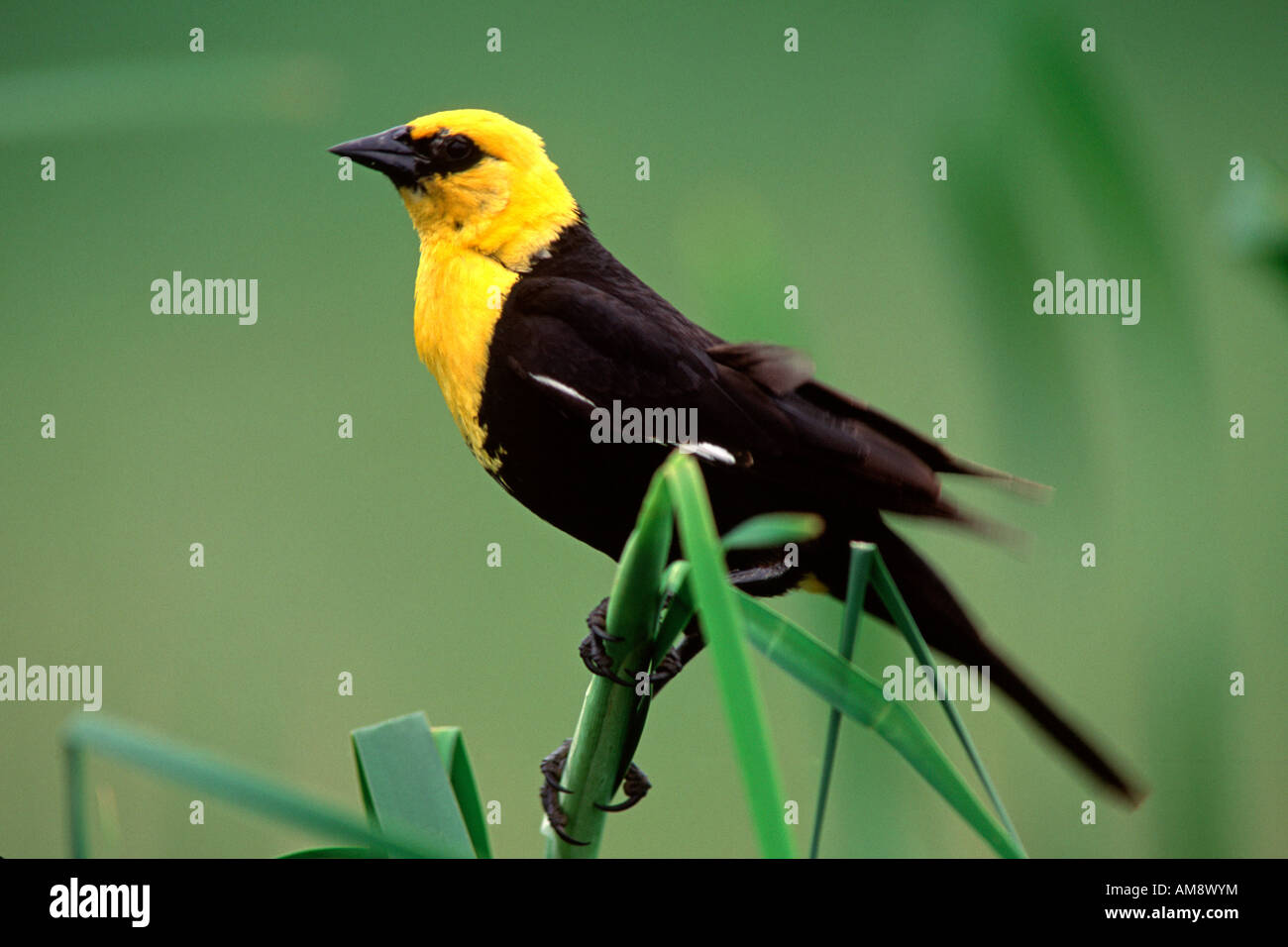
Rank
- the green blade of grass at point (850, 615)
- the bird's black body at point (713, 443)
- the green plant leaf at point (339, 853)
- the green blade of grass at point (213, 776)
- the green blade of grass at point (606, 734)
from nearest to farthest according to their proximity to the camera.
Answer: the green blade of grass at point (213, 776), the green blade of grass at point (850, 615), the green plant leaf at point (339, 853), the green blade of grass at point (606, 734), the bird's black body at point (713, 443)

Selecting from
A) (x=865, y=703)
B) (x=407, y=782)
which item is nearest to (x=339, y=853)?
(x=407, y=782)

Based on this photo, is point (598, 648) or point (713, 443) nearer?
point (598, 648)

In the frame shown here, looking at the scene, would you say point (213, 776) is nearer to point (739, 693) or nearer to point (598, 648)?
point (739, 693)

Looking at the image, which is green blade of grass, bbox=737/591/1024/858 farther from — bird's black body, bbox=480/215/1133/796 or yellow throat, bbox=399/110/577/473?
yellow throat, bbox=399/110/577/473

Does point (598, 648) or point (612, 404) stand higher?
point (612, 404)

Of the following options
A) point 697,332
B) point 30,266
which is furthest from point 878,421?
point 30,266

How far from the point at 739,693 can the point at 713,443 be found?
34.5 inches

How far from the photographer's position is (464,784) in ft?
3.02

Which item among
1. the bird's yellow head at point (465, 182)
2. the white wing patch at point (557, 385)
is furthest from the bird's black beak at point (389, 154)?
the white wing patch at point (557, 385)

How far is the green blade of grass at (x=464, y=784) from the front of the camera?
892 mm

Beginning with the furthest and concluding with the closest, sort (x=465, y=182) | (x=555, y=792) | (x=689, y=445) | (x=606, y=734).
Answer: (x=465, y=182), (x=689, y=445), (x=555, y=792), (x=606, y=734)

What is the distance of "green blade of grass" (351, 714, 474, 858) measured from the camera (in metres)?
0.81

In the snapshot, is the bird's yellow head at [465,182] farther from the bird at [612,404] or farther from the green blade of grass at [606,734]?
the green blade of grass at [606,734]

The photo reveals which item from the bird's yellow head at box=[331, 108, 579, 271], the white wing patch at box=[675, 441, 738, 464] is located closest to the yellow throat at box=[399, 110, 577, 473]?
the bird's yellow head at box=[331, 108, 579, 271]
